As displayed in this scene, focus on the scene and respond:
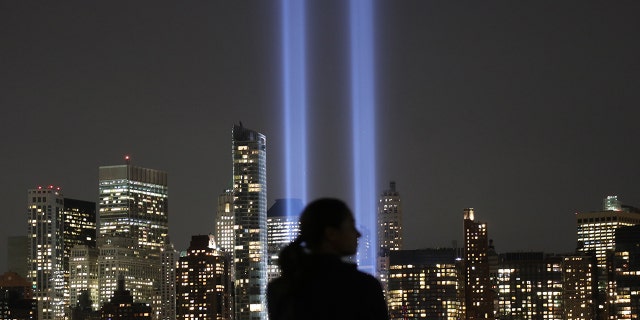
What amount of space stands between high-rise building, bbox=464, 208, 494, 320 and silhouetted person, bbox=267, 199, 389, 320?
149 meters

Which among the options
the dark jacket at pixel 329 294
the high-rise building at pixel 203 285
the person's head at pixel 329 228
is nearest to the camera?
the dark jacket at pixel 329 294

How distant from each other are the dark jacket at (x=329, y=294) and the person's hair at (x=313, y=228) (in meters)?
0.04

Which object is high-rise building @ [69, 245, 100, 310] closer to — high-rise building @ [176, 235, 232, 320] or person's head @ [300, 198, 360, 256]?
high-rise building @ [176, 235, 232, 320]

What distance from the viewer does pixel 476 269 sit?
155375 mm

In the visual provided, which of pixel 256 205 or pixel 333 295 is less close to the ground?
pixel 256 205

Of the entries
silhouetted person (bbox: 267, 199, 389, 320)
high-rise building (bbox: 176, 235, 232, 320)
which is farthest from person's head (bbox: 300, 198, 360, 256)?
high-rise building (bbox: 176, 235, 232, 320)

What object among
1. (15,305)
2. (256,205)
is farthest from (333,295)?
(256,205)

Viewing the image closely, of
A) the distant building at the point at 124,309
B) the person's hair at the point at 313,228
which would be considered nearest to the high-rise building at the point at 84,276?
the distant building at the point at 124,309

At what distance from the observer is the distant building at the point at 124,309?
145775 mm

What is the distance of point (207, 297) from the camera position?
145 meters

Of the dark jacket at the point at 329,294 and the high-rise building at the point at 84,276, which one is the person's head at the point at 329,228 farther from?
the high-rise building at the point at 84,276

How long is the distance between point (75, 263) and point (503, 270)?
49.6 m

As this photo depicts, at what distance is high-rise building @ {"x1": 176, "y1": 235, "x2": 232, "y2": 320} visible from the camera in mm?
144750

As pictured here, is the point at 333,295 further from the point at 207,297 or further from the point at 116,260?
the point at 116,260
